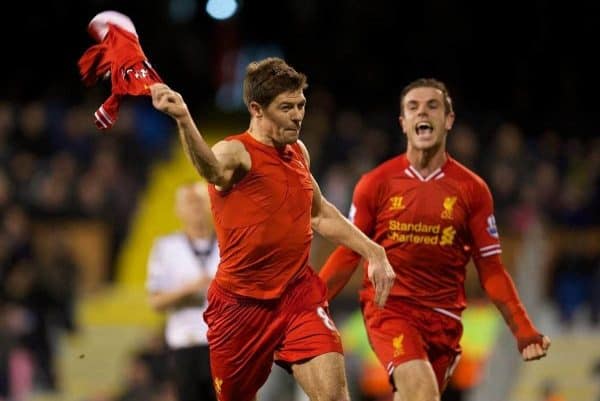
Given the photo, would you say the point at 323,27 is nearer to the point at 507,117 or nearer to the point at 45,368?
the point at 507,117

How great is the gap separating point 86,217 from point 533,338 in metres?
7.50

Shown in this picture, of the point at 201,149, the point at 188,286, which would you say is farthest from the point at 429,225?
the point at 201,149

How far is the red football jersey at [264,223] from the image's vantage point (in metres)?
6.39

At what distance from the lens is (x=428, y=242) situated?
738 cm

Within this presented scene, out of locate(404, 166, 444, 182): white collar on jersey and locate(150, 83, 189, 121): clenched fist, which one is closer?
locate(150, 83, 189, 121): clenched fist

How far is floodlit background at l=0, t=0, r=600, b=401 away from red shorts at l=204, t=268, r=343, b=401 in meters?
2.33

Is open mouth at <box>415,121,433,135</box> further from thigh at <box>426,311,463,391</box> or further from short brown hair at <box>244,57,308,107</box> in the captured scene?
short brown hair at <box>244,57,308,107</box>

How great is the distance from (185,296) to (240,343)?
189 cm

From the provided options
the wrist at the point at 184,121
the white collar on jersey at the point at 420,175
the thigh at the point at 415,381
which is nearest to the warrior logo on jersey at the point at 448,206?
the white collar on jersey at the point at 420,175

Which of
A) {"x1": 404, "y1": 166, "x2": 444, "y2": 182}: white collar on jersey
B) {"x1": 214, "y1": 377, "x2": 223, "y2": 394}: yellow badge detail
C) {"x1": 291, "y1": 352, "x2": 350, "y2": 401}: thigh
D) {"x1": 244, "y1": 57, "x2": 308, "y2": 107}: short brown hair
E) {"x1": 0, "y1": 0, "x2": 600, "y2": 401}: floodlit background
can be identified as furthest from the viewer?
{"x1": 0, "y1": 0, "x2": 600, "y2": 401}: floodlit background

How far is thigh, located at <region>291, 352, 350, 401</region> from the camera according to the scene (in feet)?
20.6

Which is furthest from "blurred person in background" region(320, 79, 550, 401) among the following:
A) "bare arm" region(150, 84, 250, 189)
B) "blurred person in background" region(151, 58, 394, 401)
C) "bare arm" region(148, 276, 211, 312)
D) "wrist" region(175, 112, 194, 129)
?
"wrist" region(175, 112, 194, 129)

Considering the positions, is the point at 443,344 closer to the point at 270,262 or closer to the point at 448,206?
the point at 448,206

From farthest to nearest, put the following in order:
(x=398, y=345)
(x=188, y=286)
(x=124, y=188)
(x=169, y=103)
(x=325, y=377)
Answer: (x=124, y=188) → (x=188, y=286) → (x=398, y=345) → (x=325, y=377) → (x=169, y=103)
